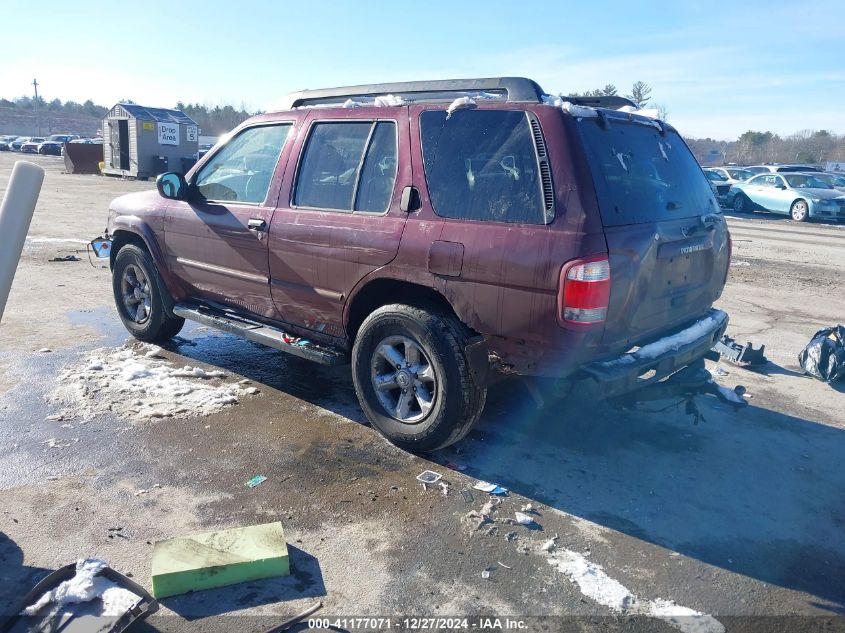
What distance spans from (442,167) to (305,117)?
1382 mm

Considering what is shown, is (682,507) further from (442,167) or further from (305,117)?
(305,117)

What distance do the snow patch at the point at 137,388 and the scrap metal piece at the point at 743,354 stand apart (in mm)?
4278

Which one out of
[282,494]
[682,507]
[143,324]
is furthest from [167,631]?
[143,324]

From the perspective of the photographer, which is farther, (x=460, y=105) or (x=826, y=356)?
(x=826, y=356)

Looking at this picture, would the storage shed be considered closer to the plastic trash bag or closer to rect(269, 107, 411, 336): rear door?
rect(269, 107, 411, 336): rear door

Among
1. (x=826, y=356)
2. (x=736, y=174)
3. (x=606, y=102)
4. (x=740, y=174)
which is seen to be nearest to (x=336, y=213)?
(x=606, y=102)

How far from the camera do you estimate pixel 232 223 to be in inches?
190

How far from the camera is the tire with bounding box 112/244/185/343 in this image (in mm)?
5664

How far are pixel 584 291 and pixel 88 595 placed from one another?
2516 millimetres

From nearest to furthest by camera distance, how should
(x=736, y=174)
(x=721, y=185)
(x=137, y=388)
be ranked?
(x=137, y=388) < (x=721, y=185) < (x=736, y=174)

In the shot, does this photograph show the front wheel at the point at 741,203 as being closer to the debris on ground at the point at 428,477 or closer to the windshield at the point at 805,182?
the windshield at the point at 805,182

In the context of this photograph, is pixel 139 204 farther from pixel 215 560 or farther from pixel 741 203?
pixel 741 203

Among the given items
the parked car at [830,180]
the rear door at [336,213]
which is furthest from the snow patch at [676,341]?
the parked car at [830,180]

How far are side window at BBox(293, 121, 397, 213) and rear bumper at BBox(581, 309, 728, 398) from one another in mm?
1637
